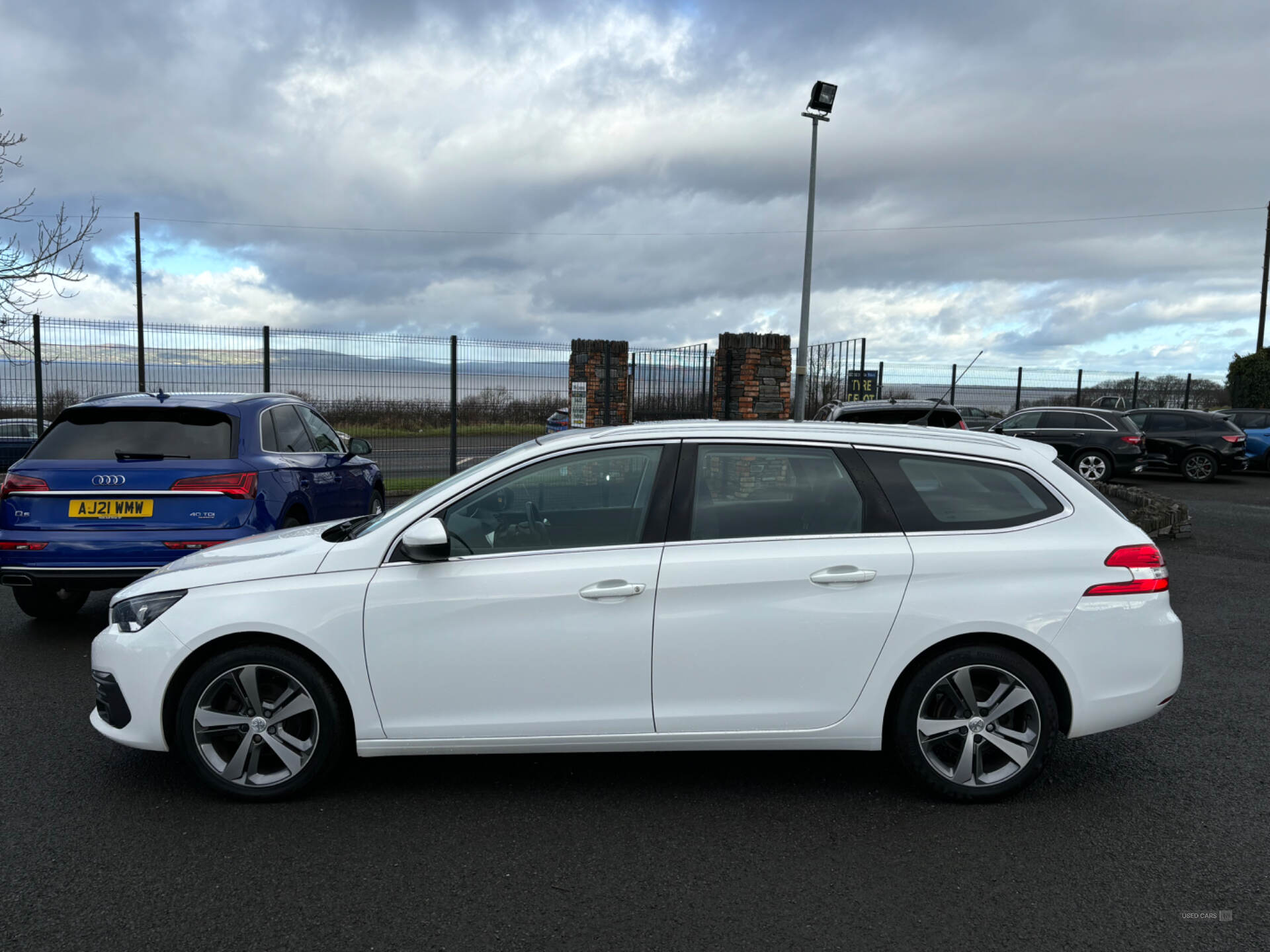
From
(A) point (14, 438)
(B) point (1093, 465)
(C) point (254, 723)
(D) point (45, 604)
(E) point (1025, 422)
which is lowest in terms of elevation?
(D) point (45, 604)

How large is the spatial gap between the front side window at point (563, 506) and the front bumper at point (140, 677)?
1249 mm

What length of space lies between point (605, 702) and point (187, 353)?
39.6 feet

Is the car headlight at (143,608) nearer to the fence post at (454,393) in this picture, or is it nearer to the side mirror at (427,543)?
the side mirror at (427,543)

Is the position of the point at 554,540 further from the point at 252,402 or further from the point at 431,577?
the point at 252,402

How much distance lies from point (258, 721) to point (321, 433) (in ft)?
16.0

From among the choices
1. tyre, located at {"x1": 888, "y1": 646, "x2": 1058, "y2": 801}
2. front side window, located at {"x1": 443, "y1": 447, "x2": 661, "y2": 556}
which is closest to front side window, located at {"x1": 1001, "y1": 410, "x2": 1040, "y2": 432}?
tyre, located at {"x1": 888, "y1": 646, "x2": 1058, "y2": 801}

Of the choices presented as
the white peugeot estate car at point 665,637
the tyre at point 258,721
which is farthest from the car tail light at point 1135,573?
the tyre at point 258,721

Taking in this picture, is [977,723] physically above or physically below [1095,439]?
below

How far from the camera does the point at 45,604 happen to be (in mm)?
7137

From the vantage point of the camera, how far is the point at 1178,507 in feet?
39.1

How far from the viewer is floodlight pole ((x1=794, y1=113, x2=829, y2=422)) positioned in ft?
49.2

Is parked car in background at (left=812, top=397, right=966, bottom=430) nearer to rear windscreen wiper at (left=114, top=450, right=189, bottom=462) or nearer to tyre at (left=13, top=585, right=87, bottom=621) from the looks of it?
rear windscreen wiper at (left=114, top=450, right=189, bottom=462)

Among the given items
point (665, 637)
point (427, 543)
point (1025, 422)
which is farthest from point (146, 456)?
point (1025, 422)

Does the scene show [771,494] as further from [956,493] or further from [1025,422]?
[1025,422]
